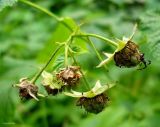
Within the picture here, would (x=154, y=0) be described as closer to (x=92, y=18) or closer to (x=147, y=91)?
(x=92, y=18)

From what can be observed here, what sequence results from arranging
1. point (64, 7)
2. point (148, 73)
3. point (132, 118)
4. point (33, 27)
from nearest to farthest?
point (132, 118) → point (148, 73) → point (33, 27) → point (64, 7)

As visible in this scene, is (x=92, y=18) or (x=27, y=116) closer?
(x=92, y=18)

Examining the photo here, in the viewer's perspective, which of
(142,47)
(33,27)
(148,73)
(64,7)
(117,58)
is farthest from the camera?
(64,7)

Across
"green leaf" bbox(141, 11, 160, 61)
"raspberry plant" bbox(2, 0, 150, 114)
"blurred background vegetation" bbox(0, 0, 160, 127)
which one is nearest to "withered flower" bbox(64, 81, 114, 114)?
"raspberry plant" bbox(2, 0, 150, 114)

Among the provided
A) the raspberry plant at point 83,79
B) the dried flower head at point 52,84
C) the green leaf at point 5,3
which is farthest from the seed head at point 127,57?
the green leaf at point 5,3

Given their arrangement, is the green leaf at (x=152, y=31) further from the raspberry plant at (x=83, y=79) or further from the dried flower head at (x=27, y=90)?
the dried flower head at (x=27, y=90)

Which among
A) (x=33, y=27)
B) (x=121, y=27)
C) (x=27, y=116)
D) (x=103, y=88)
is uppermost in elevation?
(x=33, y=27)

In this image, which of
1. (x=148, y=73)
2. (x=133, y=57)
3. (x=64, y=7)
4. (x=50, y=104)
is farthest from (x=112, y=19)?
(x=133, y=57)
